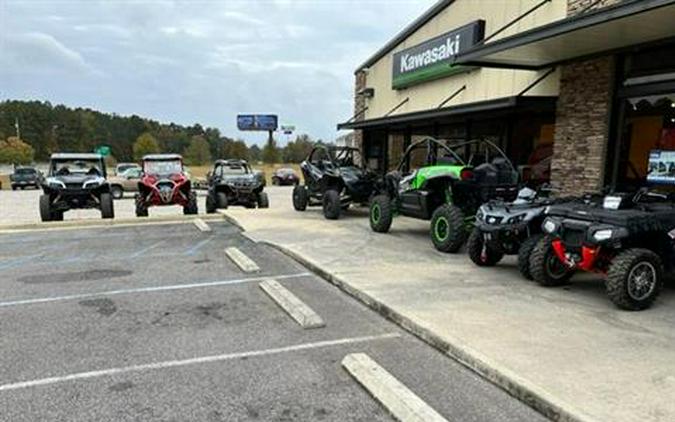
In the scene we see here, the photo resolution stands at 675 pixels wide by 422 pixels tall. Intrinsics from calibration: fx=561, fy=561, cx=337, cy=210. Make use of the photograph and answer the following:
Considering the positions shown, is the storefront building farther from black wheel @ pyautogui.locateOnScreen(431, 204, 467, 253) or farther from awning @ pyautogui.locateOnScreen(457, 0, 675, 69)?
black wheel @ pyautogui.locateOnScreen(431, 204, 467, 253)

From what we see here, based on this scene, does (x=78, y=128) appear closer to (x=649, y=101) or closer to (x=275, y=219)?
(x=275, y=219)

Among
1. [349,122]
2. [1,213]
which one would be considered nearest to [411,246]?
[349,122]

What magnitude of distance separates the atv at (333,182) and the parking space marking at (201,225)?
107 inches

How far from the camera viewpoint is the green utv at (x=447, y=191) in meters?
8.60

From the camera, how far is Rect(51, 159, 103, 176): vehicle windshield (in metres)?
14.3

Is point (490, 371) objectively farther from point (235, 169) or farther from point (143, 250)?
point (235, 169)

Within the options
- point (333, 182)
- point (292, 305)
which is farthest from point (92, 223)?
point (292, 305)

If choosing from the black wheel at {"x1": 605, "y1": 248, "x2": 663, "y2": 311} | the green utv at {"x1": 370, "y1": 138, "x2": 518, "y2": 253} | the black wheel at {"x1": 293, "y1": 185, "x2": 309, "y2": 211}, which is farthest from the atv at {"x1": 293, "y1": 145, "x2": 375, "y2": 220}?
the black wheel at {"x1": 605, "y1": 248, "x2": 663, "y2": 311}

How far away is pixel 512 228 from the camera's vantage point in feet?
22.8

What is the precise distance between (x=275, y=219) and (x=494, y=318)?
841 cm

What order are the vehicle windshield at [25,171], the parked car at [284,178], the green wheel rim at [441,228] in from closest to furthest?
the green wheel rim at [441,228] → the vehicle windshield at [25,171] → the parked car at [284,178]

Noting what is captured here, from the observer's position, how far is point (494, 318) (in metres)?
5.20

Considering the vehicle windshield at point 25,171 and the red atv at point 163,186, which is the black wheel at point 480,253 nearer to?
the red atv at point 163,186

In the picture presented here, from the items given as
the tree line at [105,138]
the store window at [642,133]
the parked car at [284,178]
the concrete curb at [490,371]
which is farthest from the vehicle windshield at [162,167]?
the tree line at [105,138]
